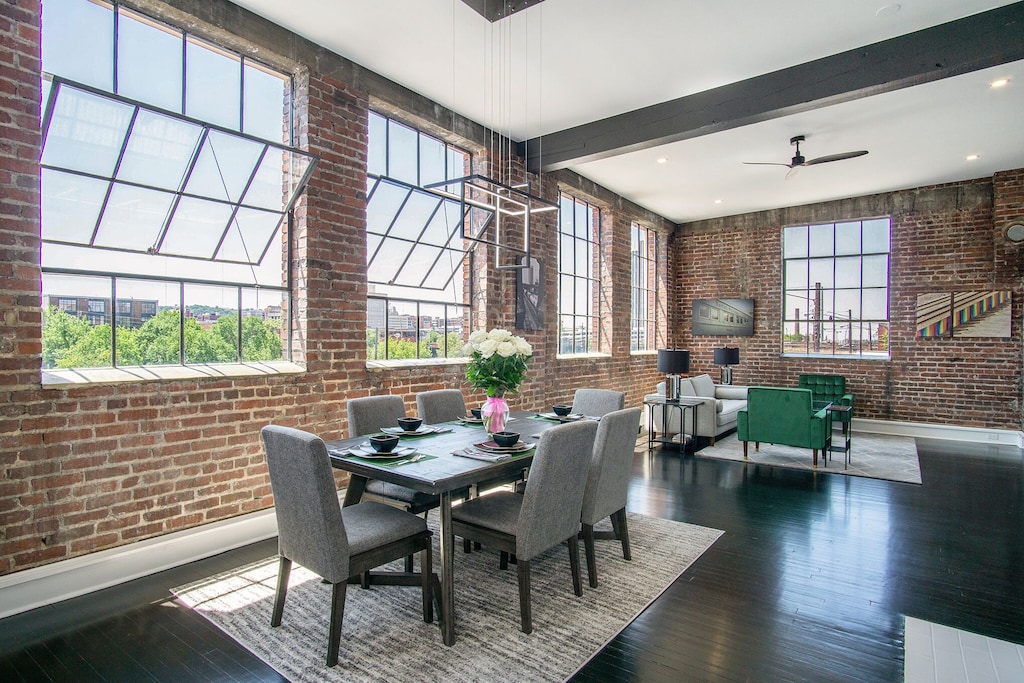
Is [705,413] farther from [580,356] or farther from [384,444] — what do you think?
[384,444]

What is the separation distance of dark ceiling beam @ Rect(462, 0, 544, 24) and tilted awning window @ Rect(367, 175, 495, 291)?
130 cm

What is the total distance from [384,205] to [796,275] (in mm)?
6947

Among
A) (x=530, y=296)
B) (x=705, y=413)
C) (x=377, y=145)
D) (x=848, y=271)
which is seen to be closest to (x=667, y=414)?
(x=705, y=413)

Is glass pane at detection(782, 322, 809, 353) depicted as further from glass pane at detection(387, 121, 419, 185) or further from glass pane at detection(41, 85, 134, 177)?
glass pane at detection(41, 85, 134, 177)

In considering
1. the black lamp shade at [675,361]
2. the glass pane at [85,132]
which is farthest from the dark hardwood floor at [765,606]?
the black lamp shade at [675,361]

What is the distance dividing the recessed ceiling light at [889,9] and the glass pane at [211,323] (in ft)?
15.1

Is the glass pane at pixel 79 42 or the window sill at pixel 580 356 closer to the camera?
the glass pane at pixel 79 42

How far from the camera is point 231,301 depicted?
366 cm

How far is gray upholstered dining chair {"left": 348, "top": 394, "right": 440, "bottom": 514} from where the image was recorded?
3102mm

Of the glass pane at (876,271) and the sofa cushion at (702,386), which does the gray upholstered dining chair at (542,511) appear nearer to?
the sofa cushion at (702,386)

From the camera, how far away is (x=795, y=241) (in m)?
8.66

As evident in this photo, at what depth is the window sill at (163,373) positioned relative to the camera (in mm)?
2860

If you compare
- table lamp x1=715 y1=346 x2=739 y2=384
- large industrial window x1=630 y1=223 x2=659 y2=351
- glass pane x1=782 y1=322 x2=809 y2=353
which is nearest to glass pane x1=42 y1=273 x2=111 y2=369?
large industrial window x1=630 y1=223 x2=659 y2=351

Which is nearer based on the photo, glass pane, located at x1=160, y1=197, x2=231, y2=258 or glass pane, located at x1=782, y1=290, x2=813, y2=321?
glass pane, located at x1=160, y1=197, x2=231, y2=258
